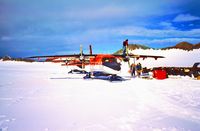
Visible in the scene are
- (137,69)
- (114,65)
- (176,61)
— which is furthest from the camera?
(176,61)

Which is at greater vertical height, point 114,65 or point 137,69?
point 114,65

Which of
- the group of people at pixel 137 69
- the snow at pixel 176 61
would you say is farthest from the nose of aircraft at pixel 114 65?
the snow at pixel 176 61

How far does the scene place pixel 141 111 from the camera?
756 cm

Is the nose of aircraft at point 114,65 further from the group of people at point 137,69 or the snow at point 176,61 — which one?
the snow at point 176,61

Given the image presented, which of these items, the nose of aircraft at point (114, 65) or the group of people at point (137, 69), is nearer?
the nose of aircraft at point (114, 65)

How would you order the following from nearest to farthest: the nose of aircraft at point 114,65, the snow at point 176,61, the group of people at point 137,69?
1. the nose of aircraft at point 114,65
2. the group of people at point 137,69
3. the snow at point 176,61

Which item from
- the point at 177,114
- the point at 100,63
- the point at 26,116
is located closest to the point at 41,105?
the point at 26,116

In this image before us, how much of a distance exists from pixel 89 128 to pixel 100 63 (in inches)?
550

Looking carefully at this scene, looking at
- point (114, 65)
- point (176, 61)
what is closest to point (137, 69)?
point (114, 65)

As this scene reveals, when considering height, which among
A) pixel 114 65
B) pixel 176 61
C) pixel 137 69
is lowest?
pixel 137 69

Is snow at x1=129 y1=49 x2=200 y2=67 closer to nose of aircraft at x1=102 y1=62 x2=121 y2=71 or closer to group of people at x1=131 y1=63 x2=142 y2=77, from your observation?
Answer: group of people at x1=131 y1=63 x2=142 y2=77

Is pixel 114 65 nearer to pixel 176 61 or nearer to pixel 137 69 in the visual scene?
pixel 137 69

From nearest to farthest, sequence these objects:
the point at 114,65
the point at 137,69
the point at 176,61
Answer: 1. the point at 114,65
2. the point at 137,69
3. the point at 176,61

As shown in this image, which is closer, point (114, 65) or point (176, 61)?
point (114, 65)
